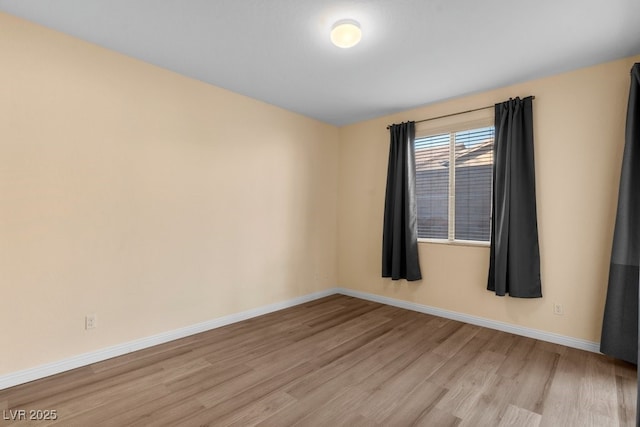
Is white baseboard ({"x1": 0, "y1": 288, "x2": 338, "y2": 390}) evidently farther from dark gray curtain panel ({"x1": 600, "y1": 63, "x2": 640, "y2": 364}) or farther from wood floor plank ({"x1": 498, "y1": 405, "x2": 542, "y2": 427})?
dark gray curtain panel ({"x1": 600, "y1": 63, "x2": 640, "y2": 364})

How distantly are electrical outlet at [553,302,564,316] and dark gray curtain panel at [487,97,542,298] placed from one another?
0.55 feet

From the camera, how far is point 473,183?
3.56 metres

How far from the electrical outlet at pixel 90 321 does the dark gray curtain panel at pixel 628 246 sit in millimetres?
4326

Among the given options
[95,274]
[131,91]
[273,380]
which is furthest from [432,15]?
[95,274]

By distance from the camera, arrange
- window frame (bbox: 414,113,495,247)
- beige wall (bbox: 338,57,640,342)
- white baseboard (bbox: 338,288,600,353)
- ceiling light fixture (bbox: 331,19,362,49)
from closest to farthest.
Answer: ceiling light fixture (bbox: 331,19,362,49) → beige wall (bbox: 338,57,640,342) → white baseboard (bbox: 338,288,600,353) → window frame (bbox: 414,113,495,247)

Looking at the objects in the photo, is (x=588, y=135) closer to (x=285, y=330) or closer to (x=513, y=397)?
(x=513, y=397)

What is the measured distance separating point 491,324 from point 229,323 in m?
2.94

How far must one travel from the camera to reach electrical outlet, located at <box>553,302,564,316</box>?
9.66ft

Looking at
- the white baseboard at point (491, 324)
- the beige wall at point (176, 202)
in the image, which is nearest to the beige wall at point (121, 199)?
the beige wall at point (176, 202)

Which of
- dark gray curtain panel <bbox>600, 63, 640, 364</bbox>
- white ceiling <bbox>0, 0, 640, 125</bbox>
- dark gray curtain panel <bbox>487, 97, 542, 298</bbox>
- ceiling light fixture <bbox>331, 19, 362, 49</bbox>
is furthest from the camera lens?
dark gray curtain panel <bbox>487, 97, 542, 298</bbox>

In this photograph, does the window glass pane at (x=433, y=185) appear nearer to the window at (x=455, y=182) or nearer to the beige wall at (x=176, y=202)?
the window at (x=455, y=182)

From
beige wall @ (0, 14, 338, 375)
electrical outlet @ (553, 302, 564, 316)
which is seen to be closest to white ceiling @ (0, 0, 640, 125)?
beige wall @ (0, 14, 338, 375)

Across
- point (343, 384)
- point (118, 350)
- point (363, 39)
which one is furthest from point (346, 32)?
point (118, 350)

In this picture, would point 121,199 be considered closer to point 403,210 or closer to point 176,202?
point 176,202
